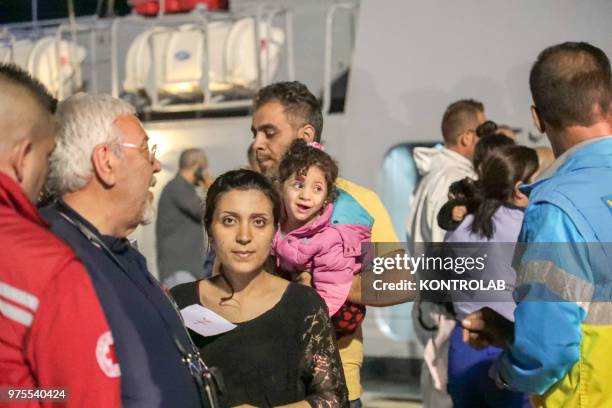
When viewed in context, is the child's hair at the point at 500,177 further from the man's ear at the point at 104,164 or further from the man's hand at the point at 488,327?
the man's ear at the point at 104,164

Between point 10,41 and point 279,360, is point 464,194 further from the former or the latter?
point 10,41

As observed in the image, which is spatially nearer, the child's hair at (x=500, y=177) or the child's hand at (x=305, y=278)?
the child's hand at (x=305, y=278)

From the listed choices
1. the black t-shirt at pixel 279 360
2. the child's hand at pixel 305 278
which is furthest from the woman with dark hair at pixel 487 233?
the black t-shirt at pixel 279 360

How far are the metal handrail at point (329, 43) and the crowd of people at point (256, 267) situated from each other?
4599 millimetres

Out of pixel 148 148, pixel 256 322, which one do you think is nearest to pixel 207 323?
pixel 256 322

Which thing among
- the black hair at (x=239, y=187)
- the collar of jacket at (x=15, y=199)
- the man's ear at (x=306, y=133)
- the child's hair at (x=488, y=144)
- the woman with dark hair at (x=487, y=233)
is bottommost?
the woman with dark hair at (x=487, y=233)

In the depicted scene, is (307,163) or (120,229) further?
(307,163)

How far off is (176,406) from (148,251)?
6.94 meters

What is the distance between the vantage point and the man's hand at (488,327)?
3064 mm

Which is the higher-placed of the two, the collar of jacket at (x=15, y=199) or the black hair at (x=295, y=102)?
the collar of jacket at (x=15, y=199)

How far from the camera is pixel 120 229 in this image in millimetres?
2590

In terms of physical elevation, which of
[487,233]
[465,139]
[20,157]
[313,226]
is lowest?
[487,233]

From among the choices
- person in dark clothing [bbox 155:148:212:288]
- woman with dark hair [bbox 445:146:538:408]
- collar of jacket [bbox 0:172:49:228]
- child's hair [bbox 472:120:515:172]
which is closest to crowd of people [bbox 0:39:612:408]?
collar of jacket [bbox 0:172:49:228]

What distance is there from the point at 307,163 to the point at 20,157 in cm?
137
